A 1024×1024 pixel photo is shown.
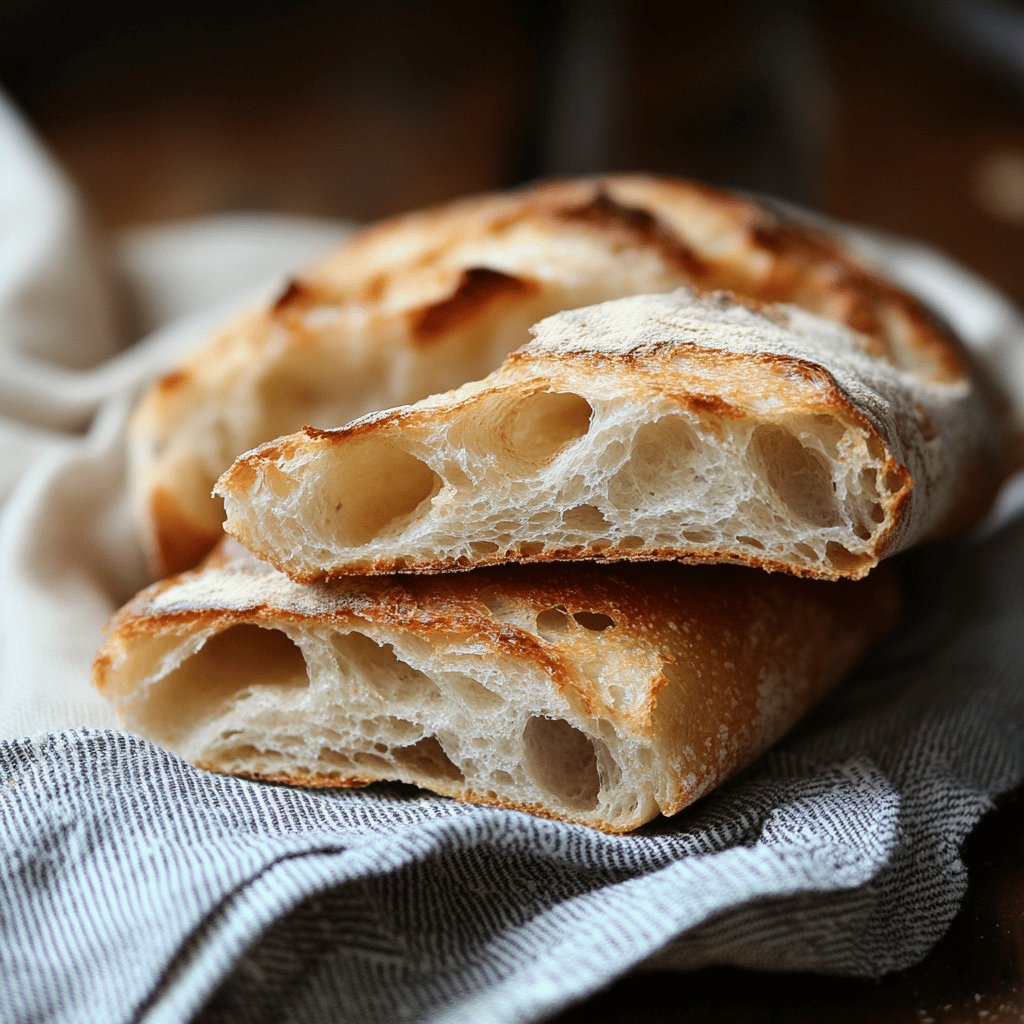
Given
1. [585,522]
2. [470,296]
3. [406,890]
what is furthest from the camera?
[470,296]

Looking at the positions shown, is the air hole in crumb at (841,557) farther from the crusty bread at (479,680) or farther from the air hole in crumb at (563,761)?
the air hole in crumb at (563,761)

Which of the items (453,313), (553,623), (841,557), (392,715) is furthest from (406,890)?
(453,313)

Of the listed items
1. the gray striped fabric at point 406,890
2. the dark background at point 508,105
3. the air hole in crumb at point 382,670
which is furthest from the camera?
the dark background at point 508,105

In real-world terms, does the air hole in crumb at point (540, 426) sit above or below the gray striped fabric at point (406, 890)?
above

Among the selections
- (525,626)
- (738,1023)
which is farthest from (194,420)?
(738,1023)

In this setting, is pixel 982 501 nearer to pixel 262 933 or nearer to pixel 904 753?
pixel 904 753

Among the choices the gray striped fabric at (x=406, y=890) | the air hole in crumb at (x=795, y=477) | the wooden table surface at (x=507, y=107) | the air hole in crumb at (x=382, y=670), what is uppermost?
the air hole in crumb at (x=795, y=477)

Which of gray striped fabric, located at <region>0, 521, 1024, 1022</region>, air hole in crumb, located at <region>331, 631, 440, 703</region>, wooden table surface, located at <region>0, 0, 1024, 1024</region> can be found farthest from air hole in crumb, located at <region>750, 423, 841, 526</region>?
wooden table surface, located at <region>0, 0, 1024, 1024</region>

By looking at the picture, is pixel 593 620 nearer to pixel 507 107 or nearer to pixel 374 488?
pixel 374 488

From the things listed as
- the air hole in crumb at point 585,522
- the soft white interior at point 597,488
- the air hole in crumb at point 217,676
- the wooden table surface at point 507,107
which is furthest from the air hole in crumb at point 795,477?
the wooden table surface at point 507,107
